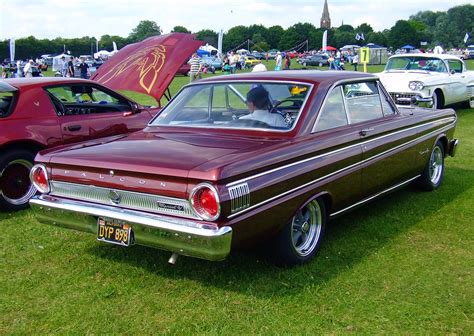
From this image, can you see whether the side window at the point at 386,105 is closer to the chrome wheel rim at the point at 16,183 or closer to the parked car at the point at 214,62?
the chrome wheel rim at the point at 16,183

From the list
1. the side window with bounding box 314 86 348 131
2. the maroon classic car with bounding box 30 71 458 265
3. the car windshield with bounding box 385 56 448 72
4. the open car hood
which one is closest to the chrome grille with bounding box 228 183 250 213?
the maroon classic car with bounding box 30 71 458 265

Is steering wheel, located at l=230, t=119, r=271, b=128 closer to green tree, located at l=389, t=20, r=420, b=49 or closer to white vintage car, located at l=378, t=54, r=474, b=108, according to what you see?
white vintage car, located at l=378, t=54, r=474, b=108

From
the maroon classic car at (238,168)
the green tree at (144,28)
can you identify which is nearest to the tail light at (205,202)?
the maroon classic car at (238,168)

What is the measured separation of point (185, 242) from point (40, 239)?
2.21 metres

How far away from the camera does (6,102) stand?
19.0 feet

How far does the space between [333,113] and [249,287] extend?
5.62 ft

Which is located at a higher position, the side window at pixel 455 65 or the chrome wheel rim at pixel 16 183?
the side window at pixel 455 65

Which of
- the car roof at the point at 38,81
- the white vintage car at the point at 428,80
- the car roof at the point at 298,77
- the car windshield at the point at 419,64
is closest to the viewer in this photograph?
the car roof at the point at 298,77

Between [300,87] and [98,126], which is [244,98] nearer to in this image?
[300,87]

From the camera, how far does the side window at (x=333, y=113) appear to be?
4320 millimetres

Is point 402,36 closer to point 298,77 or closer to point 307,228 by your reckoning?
point 298,77

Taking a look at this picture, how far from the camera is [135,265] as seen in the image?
416 cm

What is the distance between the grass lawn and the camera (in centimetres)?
327

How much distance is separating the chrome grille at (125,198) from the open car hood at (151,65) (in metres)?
3.59
